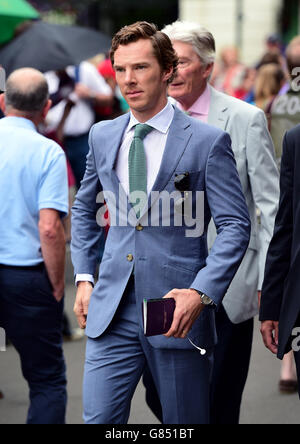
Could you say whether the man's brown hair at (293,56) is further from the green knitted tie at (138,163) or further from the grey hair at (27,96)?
the green knitted tie at (138,163)

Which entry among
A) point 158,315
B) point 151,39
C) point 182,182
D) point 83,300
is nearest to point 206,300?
point 158,315

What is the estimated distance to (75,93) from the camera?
11.0m

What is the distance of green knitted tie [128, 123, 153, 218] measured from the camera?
3.99 metres

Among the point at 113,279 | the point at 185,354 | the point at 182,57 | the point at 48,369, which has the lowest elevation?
the point at 48,369

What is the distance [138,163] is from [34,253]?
140 centimetres

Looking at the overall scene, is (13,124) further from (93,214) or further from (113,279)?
(113,279)

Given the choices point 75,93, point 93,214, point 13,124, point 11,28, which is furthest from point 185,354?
point 75,93

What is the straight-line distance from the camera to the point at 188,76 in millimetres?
4941

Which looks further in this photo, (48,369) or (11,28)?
(11,28)

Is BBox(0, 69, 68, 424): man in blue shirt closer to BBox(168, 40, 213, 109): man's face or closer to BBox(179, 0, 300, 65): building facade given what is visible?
BBox(168, 40, 213, 109): man's face

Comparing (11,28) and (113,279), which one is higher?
(11,28)

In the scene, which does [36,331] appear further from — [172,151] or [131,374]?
[172,151]

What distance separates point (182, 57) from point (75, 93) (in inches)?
245

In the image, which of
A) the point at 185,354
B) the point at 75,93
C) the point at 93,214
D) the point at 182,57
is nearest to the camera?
the point at 185,354
